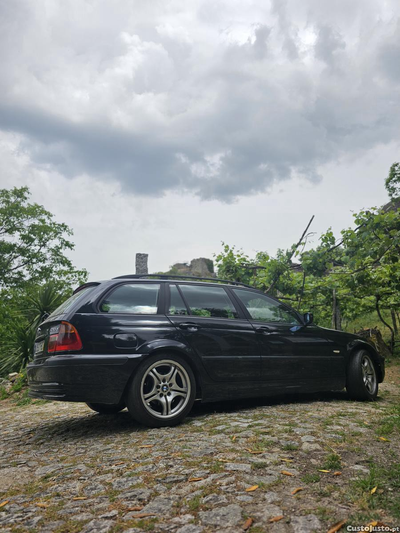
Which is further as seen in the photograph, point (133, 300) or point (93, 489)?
point (133, 300)

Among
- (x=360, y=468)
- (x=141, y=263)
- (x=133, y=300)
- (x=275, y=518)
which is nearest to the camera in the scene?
(x=275, y=518)

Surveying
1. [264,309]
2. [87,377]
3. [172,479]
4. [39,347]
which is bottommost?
[172,479]

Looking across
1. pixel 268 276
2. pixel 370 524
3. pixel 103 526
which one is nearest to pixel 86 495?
pixel 103 526

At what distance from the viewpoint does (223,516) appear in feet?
8.70

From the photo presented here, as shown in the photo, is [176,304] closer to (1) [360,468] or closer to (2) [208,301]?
(2) [208,301]

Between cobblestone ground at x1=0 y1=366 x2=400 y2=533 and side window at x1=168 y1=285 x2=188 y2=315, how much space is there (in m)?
1.19

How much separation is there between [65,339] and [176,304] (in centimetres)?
132

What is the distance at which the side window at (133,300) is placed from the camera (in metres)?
5.05

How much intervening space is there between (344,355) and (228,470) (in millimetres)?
3796

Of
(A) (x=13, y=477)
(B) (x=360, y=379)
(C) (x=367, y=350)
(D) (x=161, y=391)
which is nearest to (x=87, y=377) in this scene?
(D) (x=161, y=391)

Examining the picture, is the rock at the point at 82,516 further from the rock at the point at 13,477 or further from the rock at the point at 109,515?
the rock at the point at 13,477

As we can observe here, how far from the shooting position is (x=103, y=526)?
8.67ft

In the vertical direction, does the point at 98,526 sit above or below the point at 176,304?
below

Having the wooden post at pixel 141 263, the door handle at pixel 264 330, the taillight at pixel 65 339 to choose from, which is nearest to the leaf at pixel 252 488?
the taillight at pixel 65 339
